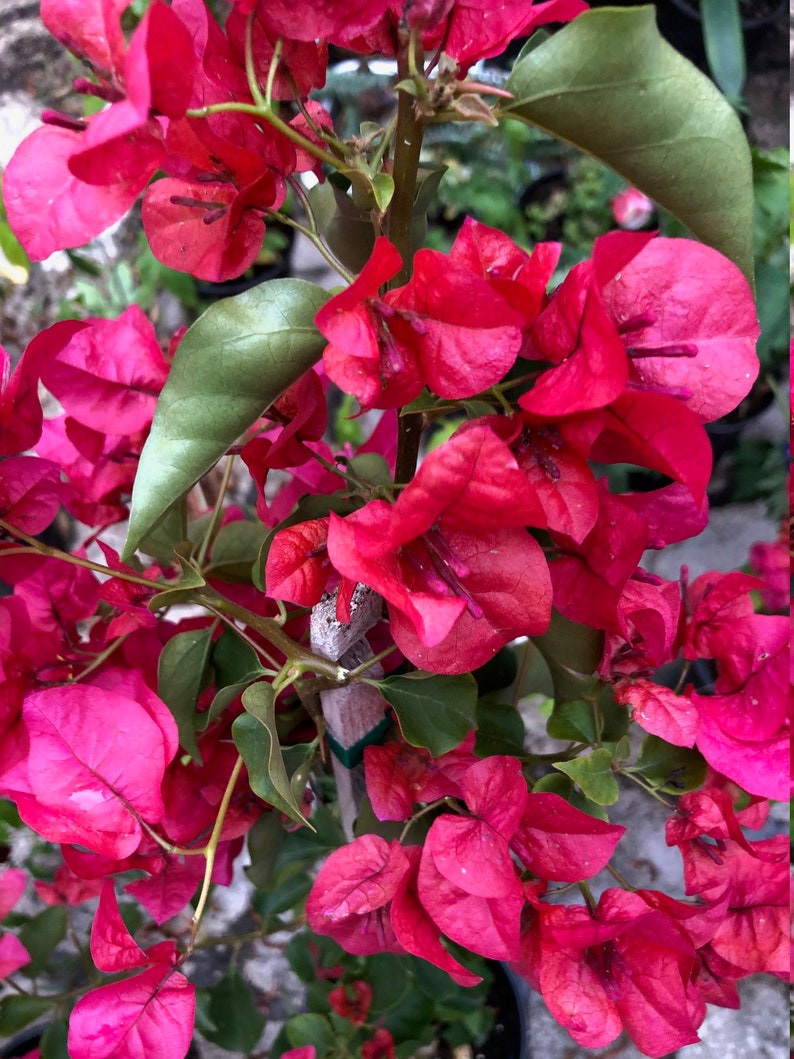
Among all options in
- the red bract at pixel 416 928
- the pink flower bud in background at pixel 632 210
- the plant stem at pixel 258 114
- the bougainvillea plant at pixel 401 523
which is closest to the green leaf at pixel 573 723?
the bougainvillea plant at pixel 401 523

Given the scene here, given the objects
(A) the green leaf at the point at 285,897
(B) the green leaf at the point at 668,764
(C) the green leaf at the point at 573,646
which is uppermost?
(C) the green leaf at the point at 573,646

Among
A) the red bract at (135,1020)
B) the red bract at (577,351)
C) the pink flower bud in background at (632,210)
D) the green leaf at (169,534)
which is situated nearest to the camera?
the red bract at (577,351)

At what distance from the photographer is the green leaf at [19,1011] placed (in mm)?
669

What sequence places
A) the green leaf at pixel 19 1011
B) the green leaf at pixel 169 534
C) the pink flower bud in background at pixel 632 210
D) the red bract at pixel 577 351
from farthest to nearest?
the pink flower bud in background at pixel 632 210 < the green leaf at pixel 19 1011 < the green leaf at pixel 169 534 < the red bract at pixel 577 351

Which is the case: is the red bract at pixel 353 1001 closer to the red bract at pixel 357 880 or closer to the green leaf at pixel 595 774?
the red bract at pixel 357 880

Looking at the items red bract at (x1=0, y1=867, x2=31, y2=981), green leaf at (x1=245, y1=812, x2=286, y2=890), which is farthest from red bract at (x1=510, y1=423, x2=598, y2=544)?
red bract at (x1=0, y1=867, x2=31, y2=981)

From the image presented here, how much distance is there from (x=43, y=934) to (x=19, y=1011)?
0.06 meters

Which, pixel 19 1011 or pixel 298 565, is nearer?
pixel 298 565

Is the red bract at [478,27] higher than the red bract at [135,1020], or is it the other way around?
the red bract at [478,27]

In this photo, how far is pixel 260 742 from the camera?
38 centimetres

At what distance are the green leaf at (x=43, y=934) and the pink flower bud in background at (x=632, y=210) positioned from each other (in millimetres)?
1383

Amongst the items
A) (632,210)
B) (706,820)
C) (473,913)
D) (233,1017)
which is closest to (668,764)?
(706,820)

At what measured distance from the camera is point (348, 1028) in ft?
2.34

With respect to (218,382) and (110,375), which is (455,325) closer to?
(218,382)
